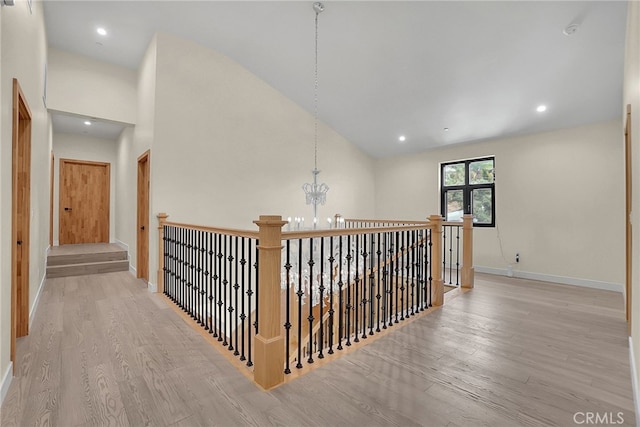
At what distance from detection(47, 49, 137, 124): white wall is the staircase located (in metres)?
2.45

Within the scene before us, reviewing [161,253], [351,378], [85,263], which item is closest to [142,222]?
[161,253]

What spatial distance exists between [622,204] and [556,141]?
1297 mm

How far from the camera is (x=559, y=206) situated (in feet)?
15.5

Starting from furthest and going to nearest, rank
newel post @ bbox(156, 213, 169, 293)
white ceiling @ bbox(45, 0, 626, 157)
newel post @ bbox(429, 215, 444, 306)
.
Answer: newel post @ bbox(156, 213, 169, 293) < newel post @ bbox(429, 215, 444, 306) < white ceiling @ bbox(45, 0, 626, 157)

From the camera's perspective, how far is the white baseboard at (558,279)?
14.0ft

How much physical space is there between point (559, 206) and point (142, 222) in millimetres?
6854

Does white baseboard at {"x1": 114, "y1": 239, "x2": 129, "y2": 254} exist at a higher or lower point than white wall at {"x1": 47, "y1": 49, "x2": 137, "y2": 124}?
lower

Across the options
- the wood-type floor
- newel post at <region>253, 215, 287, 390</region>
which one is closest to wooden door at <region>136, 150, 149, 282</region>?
the wood-type floor

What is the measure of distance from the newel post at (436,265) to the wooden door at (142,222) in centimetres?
416

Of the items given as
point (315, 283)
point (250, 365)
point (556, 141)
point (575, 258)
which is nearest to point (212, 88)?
point (315, 283)

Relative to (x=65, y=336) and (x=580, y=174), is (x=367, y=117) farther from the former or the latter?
(x=65, y=336)

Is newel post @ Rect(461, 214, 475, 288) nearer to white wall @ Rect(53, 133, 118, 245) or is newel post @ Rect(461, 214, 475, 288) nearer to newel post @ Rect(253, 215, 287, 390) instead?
newel post @ Rect(253, 215, 287, 390)

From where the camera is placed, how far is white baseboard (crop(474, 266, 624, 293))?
4.26 meters

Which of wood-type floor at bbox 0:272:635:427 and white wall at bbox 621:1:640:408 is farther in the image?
white wall at bbox 621:1:640:408
